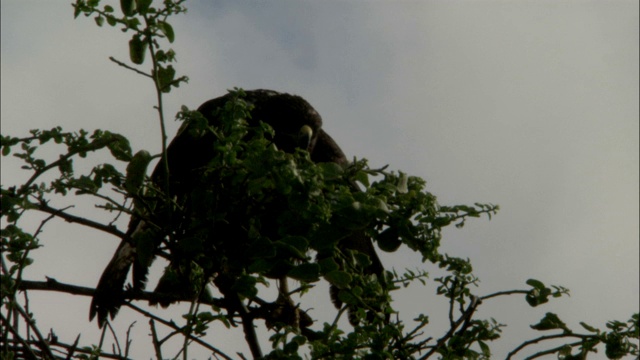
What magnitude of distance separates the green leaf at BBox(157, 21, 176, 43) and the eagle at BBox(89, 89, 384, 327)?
227 mm

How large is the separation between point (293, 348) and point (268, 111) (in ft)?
12.5

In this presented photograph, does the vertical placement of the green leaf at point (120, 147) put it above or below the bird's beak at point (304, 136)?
below

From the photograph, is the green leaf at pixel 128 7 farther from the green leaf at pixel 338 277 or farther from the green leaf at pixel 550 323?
the green leaf at pixel 550 323

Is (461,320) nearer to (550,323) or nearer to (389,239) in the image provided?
(550,323)

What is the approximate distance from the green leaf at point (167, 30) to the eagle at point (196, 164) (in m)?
0.23

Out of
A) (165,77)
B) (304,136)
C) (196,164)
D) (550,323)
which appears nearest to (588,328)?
(550,323)

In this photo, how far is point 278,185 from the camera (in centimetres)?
230

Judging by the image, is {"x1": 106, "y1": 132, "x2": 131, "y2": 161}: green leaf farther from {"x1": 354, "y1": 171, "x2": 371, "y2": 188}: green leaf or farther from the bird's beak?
the bird's beak

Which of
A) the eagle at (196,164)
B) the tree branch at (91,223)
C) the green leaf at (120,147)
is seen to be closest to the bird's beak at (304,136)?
the eagle at (196,164)

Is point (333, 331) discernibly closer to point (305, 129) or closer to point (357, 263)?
point (357, 263)

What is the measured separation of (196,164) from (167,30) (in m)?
2.36

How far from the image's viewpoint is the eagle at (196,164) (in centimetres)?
285

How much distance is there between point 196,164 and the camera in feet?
15.8

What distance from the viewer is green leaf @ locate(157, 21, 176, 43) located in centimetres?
248
